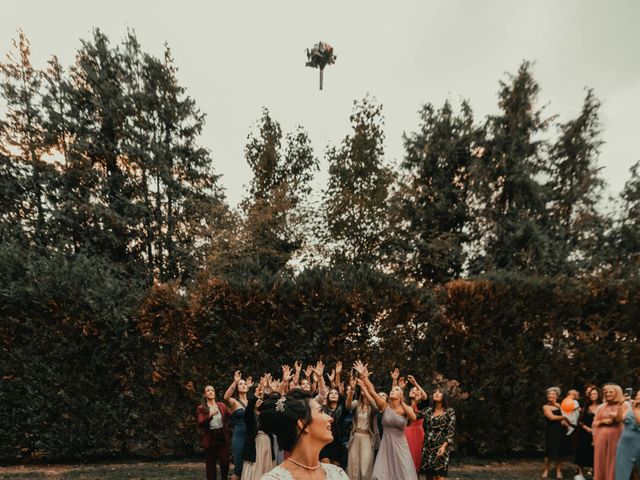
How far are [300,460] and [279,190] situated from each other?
1907 cm

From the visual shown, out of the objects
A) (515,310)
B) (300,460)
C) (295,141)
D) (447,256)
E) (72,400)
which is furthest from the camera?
(295,141)

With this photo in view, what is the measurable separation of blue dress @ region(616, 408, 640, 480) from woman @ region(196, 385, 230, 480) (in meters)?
6.52

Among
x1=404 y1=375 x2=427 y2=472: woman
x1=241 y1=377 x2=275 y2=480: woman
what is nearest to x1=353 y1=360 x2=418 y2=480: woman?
x1=404 y1=375 x2=427 y2=472: woman

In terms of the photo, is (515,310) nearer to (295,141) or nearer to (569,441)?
(569,441)

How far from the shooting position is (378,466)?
7555 millimetres

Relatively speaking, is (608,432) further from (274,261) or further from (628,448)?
(274,261)

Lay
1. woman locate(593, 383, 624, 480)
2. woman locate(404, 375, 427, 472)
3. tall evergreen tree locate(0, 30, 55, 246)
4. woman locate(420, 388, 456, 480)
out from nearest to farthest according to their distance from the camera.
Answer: woman locate(593, 383, 624, 480) → woman locate(420, 388, 456, 480) → woman locate(404, 375, 427, 472) → tall evergreen tree locate(0, 30, 55, 246)

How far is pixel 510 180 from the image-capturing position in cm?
2131

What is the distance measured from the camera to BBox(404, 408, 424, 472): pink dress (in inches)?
335

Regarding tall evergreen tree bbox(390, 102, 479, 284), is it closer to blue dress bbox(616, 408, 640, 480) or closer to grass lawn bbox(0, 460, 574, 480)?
grass lawn bbox(0, 460, 574, 480)

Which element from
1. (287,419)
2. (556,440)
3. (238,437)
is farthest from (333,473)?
(556,440)

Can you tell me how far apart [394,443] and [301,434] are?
5391mm

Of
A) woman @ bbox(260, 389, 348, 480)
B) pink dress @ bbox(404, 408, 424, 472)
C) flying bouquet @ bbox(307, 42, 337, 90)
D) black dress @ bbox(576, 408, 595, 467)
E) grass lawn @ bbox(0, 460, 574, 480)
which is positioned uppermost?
flying bouquet @ bbox(307, 42, 337, 90)

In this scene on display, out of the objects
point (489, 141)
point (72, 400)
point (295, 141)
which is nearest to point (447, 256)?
point (489, 141)
